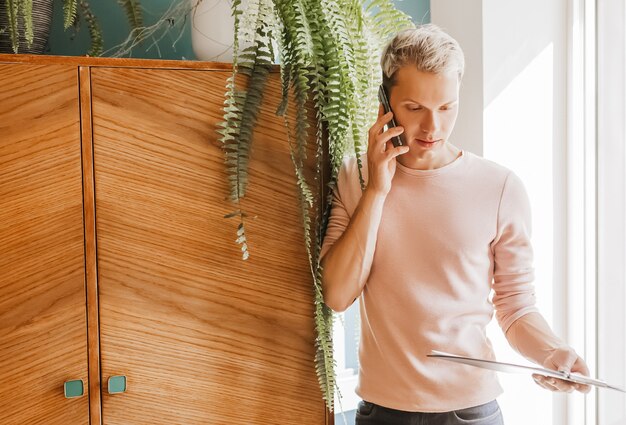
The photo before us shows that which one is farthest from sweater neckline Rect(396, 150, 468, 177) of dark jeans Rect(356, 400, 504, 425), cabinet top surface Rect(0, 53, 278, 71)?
dark jeans Rect(356, 400, 504, 425)

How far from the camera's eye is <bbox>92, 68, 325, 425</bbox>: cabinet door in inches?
48.8

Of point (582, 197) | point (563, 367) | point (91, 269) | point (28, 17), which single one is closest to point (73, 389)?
point (91, 269)

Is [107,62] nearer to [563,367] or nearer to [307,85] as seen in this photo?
[307,85]

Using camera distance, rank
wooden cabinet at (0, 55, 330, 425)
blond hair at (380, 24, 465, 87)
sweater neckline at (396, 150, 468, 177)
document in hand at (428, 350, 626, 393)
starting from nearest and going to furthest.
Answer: document in hand at (428, 350, 626, 393)
wooden cabinet at (0, 55, 330, 425)
blond hair at (380, 24, 465, 87)
sweater neckline at (396, 150, 468, 177)

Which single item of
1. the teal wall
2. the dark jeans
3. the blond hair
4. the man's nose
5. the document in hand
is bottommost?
the dark jeans

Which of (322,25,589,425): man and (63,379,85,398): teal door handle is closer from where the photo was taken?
(63,379,85,398): teal door handle

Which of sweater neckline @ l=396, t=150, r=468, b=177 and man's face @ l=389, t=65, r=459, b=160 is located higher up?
man's face @ l=389, t=65, r=459, b=160

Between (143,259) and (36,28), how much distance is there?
58 cm

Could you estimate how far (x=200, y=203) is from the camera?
1.29m

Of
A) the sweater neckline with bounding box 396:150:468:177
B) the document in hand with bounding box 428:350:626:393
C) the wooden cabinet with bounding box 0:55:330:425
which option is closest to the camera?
the document in hand with bounding box 428:350:626:393

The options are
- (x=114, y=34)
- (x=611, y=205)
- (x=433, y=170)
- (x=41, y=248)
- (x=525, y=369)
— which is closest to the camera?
(x=525, y=369)

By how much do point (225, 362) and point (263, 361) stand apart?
0.27ft

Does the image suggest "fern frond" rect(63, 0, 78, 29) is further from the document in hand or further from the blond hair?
the document in hand

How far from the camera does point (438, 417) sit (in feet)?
4.41
